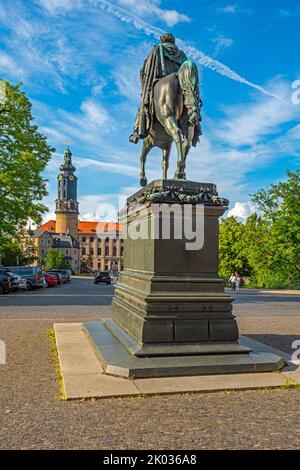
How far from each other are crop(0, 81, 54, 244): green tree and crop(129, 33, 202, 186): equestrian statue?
2013cm

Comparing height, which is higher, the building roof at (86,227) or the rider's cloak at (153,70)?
Answer: the building roof at (86,227)

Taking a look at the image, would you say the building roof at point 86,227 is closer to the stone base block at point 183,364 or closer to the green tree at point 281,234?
the green tree at point 281,234

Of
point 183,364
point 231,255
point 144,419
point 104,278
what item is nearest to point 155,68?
point 183,364

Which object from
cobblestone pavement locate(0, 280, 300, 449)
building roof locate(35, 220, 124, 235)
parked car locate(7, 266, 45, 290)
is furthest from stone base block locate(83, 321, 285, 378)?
building roof locate(35, 220, 124, 235)

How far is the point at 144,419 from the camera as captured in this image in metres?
4.91

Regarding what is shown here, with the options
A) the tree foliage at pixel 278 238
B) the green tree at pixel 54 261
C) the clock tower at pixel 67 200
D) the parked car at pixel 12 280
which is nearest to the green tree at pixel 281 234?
the tree foliage at pixel 278 238

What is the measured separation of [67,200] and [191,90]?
A: 159539mm

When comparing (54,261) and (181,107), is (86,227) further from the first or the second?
(181,107)

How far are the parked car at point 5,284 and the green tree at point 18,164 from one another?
318cm

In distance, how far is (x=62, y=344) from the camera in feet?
29.5

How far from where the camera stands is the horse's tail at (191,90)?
27.5 ft

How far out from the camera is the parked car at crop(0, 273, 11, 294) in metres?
27.4

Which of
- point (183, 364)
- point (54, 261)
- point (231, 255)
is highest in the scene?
point (231, 255)

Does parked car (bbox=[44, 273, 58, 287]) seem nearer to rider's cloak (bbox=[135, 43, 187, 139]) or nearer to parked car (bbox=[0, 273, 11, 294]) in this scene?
parked car (bbox=[0, 273, 11, 294])
